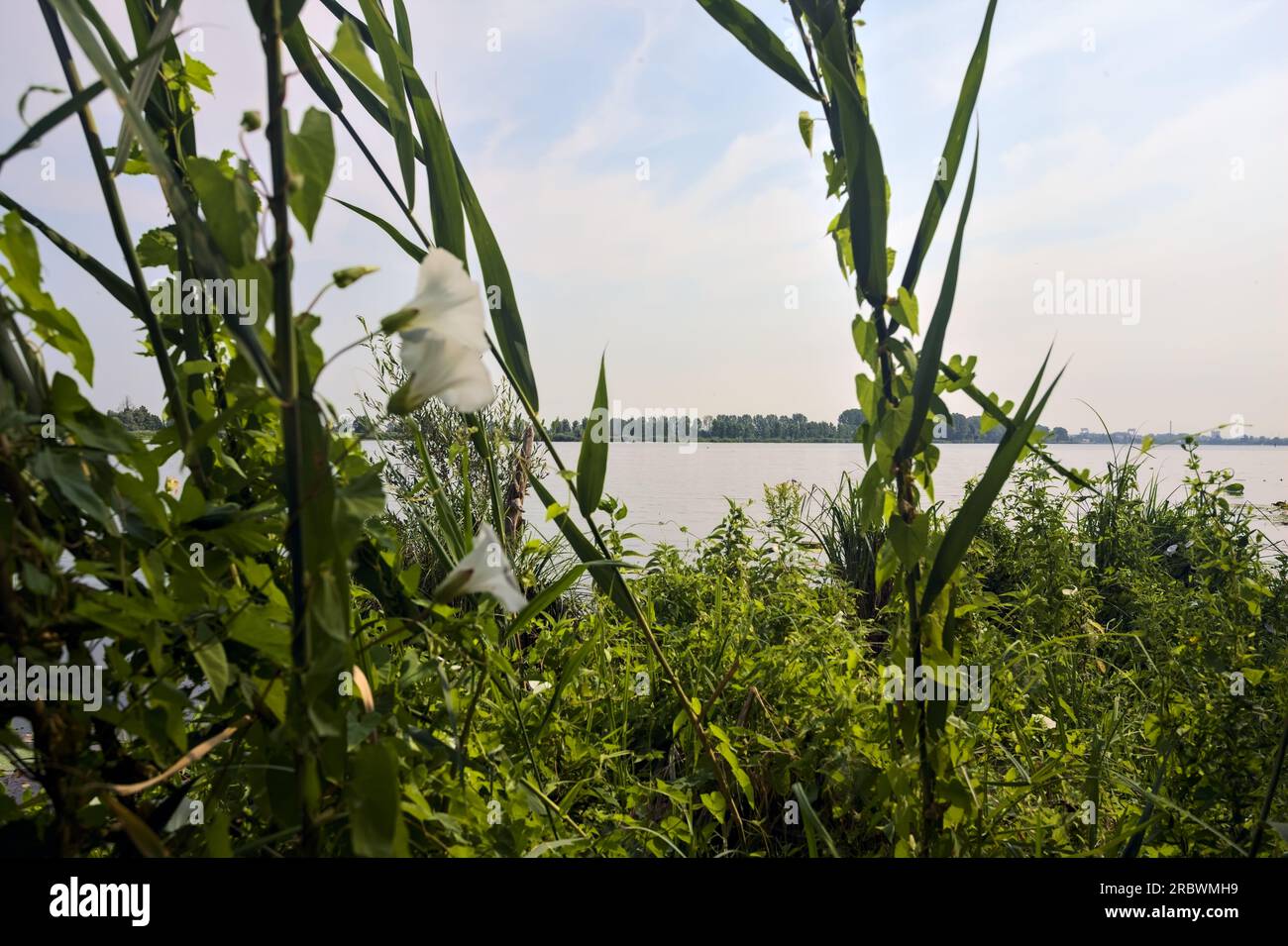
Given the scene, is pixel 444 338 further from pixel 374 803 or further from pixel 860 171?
pixel 860 171

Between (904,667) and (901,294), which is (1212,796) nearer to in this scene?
(904,667)

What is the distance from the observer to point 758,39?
2.50ft

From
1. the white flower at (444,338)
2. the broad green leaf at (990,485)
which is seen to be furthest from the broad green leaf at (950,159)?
the white flower at (444,338)

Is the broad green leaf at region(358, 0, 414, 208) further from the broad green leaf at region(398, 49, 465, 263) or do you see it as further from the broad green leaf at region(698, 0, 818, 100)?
the broad green leaf at region(698, 0, 818, 100)

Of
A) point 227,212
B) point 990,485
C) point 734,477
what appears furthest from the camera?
point 734,477

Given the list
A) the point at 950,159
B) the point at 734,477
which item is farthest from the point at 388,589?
the point at 734,477

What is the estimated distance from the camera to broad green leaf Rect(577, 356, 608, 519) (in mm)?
788

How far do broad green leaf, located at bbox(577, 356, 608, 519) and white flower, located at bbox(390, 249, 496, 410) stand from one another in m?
0.33

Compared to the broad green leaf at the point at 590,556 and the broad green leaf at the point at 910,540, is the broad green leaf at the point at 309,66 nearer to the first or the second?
the broad green leaf at the point at 590,556

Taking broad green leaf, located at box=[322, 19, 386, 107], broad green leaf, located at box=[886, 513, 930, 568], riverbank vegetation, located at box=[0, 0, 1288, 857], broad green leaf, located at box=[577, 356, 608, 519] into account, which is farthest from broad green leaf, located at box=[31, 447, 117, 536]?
broad green leaf, located at box=[886, 513, 930, 568]

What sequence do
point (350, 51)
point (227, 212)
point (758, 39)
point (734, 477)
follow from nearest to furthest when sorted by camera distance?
point (227, 212)
point (350, 51)
point (758, 39)
point (734, 477)

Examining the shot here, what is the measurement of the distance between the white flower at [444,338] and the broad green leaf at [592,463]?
1.09 ft

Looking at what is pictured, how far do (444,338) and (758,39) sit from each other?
53 centimetres
